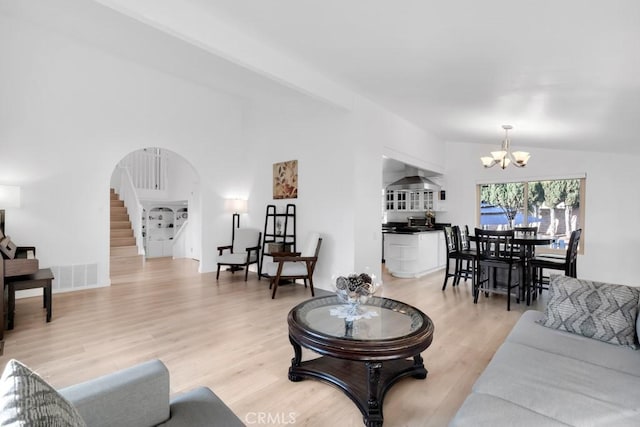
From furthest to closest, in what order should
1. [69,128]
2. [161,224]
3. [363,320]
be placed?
[161,224] → [69,128] → [363,320]

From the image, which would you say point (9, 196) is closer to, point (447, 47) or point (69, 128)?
point (69, 128)

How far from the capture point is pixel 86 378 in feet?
7.47

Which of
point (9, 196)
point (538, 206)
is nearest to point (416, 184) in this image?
point (538, 206)

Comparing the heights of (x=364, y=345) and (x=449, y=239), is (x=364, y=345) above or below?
below

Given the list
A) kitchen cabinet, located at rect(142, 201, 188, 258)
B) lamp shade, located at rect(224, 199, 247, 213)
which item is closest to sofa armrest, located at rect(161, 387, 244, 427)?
lamp shade, located at rect(224, 199, 247, 213)

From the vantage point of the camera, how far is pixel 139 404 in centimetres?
120

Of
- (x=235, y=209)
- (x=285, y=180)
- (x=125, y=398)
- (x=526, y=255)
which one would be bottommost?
(x=125, y=398)

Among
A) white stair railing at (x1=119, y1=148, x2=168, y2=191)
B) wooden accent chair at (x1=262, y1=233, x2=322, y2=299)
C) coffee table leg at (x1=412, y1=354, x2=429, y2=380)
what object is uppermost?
white stair railing at (x1=119, y1=148, x2=168, y2=191)

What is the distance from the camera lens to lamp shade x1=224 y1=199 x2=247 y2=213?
6.37 m

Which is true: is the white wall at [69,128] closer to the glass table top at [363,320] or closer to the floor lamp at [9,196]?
the floor lamp at [9,196]

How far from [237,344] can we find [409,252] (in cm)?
383

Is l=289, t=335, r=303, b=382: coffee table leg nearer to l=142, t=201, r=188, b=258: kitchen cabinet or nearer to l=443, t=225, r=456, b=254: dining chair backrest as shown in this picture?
l=443, t=225, r=456, b=254: dining chair backrest

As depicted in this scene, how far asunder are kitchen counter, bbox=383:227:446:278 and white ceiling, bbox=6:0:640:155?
7.15 ft

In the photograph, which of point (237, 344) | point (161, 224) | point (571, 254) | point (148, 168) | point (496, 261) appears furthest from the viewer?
point (161, 224)
